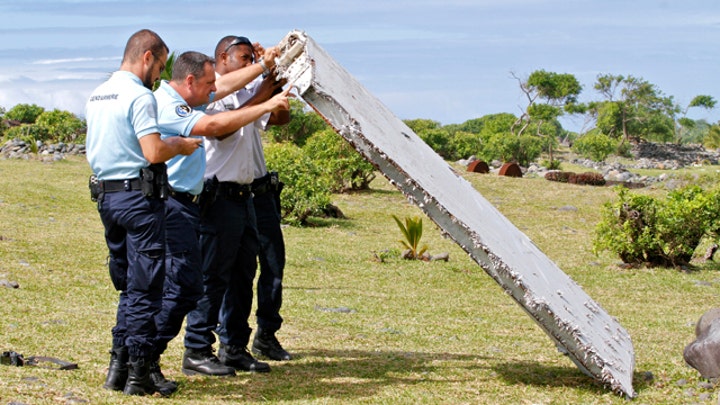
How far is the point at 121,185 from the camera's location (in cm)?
480

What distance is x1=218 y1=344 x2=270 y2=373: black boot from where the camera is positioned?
5773 mm

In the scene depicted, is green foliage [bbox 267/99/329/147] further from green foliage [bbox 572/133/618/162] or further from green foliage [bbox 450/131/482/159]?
green foliage [bbox 572/133/618/162]

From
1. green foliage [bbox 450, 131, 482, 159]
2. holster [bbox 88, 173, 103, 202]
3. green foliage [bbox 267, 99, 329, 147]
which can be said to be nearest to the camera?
holster [bbox 88, 173, 103, 202]

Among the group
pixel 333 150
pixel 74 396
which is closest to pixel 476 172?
pixel 333 150

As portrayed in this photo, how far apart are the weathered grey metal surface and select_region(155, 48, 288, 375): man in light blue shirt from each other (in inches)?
10.6

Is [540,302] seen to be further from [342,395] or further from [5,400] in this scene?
[5,400]

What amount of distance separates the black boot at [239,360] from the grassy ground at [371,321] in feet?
0.40

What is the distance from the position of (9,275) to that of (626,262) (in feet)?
27.7

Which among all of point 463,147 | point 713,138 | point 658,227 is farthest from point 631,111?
point 658,227

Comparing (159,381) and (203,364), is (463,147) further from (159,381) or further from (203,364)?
(159,381)

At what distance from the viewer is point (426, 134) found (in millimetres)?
40938

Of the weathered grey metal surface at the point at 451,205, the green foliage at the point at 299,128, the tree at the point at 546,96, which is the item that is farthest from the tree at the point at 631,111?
the weathered grey metal surface at the point at 451,205

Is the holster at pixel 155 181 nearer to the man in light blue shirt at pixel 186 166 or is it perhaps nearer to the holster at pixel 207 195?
the man in light blue shirt at pixel 186 166

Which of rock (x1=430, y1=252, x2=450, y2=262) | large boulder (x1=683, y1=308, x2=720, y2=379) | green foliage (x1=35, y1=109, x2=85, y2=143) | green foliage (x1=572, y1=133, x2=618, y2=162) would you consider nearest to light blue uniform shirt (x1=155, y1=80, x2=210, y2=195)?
large boulder (x1=683, y1=308, x2=720, y2=379)
